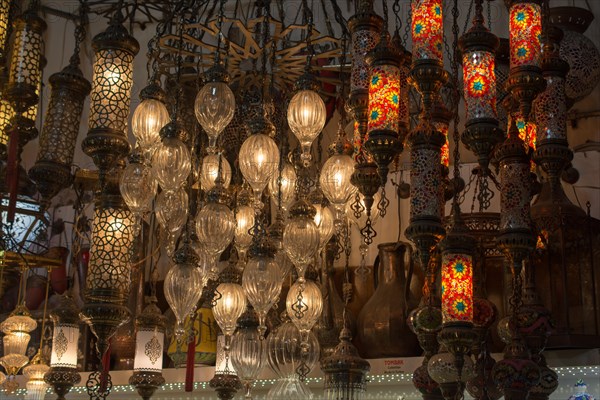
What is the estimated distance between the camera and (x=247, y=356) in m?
4.46

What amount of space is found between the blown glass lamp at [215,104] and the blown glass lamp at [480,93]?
3.54 ft

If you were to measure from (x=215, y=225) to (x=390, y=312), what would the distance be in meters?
1.20

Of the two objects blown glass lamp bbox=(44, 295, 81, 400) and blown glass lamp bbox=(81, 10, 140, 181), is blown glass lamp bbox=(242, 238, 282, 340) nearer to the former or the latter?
blown glass lamp bbox=(81, 10, 140, 181)

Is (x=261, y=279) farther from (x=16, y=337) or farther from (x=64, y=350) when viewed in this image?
(x=16, y=337)

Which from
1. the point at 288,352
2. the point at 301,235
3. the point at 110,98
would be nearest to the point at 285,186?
the point at 301,235

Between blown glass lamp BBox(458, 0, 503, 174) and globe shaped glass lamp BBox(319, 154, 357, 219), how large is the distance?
34.6 inches

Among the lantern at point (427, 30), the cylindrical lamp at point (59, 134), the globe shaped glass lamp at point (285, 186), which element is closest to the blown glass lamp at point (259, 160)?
the globe shaped glass lamp at point (285, 186)

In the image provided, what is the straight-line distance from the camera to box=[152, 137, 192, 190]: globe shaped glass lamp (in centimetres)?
432

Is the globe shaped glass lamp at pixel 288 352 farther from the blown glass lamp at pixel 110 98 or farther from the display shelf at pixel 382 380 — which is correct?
the blown glass lamp at pixel 110 98

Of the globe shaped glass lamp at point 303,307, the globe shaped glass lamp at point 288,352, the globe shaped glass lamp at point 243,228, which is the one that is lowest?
the globe shaped glass lamp at point 288,352

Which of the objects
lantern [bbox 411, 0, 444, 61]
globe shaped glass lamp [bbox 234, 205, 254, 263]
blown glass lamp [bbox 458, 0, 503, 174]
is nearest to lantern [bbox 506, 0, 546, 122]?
blown glass lamp [bbox 458, 0, 503, 174]

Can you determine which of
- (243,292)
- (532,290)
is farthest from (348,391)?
(532,290)

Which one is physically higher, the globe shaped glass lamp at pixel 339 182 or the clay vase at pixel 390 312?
the globe shaped glass lamp at pixel 339 182

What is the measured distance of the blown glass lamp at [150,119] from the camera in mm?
4582
